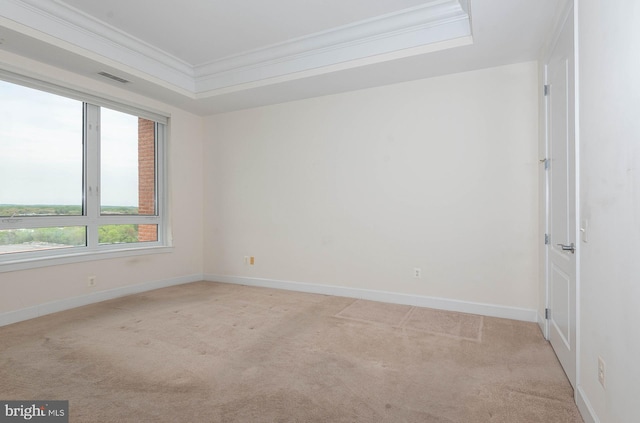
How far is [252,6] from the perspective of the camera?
10.8 ft

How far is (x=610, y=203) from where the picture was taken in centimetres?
161

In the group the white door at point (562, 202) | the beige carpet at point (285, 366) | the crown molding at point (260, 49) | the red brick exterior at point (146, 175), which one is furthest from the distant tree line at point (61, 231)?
the white door at point (562, 202)

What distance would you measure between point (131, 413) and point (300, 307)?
2.27 meters

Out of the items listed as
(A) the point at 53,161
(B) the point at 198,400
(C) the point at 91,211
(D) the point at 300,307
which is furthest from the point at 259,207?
(B) the point at 198,400

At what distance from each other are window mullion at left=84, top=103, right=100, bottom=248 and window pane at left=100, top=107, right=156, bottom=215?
3.3 inches

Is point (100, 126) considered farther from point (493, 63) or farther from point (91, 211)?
point (493, 63)

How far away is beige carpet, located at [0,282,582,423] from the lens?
77.9 inches

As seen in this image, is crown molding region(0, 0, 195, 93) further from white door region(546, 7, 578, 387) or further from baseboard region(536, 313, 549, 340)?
baseboard region(536, 313, 549, 340)

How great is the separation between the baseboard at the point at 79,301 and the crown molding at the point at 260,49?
2.71 meters

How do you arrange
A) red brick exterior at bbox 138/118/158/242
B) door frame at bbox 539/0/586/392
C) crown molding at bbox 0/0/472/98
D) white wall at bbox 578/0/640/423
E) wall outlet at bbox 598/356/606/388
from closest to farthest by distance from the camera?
white wall at bbox 578/0/640/423, wall outlet at bbox 598/356/606/388, door frame at bbox 539/0/586/392, crown molding at bbox 0/0/472/98, red brick exterior at bbox 138/118/158/242

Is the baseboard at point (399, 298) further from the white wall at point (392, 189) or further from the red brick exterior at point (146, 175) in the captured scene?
the red brick exterior at point (146, 175)

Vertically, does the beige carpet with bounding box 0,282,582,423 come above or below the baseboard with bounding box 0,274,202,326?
below

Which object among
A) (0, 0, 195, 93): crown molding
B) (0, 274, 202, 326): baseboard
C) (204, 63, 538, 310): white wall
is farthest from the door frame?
(0, 274, 202, 326): baseboard

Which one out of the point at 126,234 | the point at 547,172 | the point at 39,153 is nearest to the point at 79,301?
the point at 126,234
